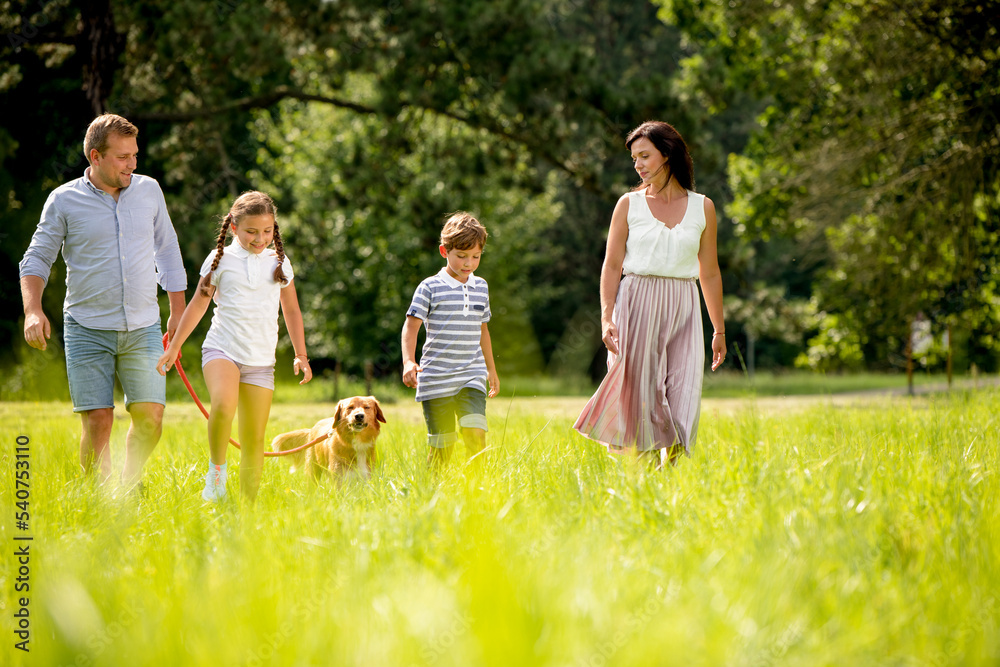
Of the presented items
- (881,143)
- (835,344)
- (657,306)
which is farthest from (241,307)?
(835,344)

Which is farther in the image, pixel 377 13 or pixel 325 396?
pixel 325 396

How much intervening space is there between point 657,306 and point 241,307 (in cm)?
219

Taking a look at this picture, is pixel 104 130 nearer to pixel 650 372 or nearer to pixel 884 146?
pixel 650 372

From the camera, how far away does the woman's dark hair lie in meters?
4.59

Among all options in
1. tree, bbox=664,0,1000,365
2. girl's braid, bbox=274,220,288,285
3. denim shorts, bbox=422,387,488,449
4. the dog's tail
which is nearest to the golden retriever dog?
denim shorts, bbox=422,387,488,449

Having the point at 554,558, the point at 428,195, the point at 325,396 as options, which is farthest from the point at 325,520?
the point at 325,396

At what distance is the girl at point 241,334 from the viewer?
14.0 feet

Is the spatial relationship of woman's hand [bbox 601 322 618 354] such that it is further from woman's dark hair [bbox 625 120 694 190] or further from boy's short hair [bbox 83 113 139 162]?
boy's short hair [bbox 83 113 139 162]

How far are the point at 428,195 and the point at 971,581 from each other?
15.2 metres

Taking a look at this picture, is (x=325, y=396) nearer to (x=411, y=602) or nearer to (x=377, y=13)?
(x=377, y=13)

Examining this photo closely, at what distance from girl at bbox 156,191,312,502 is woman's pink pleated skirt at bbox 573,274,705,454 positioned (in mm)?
1617

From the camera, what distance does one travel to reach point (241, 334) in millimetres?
4266

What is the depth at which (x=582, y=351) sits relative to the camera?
29.2 m

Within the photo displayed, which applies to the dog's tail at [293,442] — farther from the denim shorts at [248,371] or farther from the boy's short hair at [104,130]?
the boy's short hair at [104,130]
